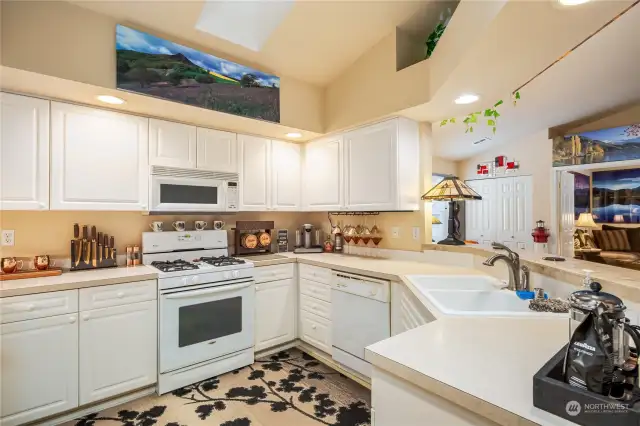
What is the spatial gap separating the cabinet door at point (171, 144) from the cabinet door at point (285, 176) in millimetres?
843

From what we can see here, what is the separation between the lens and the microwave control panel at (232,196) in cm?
300

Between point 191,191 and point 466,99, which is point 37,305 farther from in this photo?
point 466,99

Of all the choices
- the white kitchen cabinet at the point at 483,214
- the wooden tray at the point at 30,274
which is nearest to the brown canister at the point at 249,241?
the wooden tray at the point at 30,274

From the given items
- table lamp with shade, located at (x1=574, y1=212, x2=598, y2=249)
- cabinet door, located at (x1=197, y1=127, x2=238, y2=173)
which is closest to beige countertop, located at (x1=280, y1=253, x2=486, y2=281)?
table lamp with shade, located at (x1=574, y1=212, x2=598, y2=249)

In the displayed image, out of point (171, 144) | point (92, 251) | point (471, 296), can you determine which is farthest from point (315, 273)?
point (92, 251)

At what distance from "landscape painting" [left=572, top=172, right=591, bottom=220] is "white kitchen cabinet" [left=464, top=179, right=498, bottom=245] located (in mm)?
2694

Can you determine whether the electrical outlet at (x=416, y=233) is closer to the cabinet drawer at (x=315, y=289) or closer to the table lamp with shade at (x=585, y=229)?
the cabinet drawer at (x=315, y=289)

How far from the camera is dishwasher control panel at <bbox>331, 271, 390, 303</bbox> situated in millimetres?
2277

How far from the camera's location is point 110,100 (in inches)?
89.4

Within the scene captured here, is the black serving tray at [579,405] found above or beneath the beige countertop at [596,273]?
beneath

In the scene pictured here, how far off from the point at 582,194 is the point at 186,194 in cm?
334

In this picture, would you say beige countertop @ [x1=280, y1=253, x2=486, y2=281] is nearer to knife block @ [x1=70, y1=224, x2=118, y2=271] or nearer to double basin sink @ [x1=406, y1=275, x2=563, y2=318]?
double basin sink @ [x1=406, y1=275, x2=563, y2=318]

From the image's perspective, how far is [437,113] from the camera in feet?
8.57

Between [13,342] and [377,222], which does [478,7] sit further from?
[13,342]
